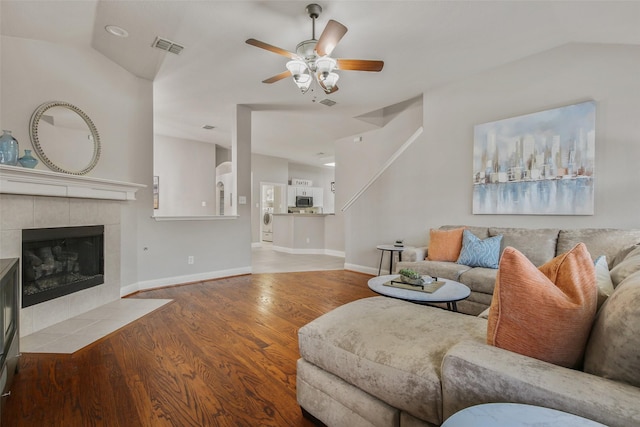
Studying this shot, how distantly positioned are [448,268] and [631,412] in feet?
7.89

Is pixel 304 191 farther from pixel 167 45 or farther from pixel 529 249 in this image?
pixel 529 249

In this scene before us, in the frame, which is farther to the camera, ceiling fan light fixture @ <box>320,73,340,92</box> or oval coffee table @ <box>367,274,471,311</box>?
ceiling fan light fixture @ <box>320,73,340,92</box>

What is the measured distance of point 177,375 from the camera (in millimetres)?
1860

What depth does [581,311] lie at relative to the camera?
3.01 feet

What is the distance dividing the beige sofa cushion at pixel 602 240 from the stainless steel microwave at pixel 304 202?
7311mm

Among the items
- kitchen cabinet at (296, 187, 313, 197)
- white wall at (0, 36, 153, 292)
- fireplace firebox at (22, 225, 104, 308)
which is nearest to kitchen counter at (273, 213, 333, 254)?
kitchen cabinet at (296, 187, 313, 197)

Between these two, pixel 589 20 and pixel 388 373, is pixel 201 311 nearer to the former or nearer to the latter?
pixel 388 373

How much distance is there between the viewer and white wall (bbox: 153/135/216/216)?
22.6ft

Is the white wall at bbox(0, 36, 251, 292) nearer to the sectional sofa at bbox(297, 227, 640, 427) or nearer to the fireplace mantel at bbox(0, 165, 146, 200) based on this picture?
the fireplace mantel at bbox(0, 165, 146, 200)

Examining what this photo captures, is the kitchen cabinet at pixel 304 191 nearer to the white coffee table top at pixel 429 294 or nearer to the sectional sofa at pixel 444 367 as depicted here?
the white coffee table top at pixel 429 294

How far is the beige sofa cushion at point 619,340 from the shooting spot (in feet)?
2.60

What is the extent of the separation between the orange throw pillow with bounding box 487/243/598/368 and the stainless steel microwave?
28.1ft

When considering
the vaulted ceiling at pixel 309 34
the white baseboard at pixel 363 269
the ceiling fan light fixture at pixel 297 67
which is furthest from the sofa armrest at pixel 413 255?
the ceiling fan light fixture at pixel 297 67

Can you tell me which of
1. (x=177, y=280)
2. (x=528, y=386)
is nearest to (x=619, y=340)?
(x=528, y=386)
